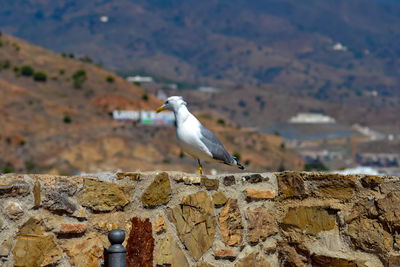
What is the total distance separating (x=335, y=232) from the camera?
13.5ft

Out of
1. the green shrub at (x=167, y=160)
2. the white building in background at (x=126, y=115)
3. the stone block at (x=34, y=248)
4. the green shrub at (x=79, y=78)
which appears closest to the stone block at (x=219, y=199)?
the stone block at (x=34, y=248)

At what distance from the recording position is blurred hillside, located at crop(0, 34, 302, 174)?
56.9 metres

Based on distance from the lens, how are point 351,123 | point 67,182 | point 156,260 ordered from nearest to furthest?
1. point 67,182
2. point 156,260
3. point 351,123

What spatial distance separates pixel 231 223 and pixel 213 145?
520 millimetres

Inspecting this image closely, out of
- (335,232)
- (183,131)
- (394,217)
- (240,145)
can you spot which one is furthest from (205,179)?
(240,145)

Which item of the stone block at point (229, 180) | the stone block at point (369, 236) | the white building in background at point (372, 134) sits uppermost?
the white building in background at point (372, 134)

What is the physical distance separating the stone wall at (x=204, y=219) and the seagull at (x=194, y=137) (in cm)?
26

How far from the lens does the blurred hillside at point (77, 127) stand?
56.9 m

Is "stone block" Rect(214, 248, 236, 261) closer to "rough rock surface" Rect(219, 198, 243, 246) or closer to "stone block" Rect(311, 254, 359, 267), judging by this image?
"rough rock surface" Rect(219, 198, 243, 246)

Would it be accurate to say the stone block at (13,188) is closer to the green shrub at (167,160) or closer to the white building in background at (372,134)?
the green shrub at (167,160)

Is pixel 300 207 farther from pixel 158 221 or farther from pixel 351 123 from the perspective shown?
pixel 351 123

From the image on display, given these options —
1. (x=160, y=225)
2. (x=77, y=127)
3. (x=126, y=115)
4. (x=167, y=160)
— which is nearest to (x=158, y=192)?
(x=160, y=225)

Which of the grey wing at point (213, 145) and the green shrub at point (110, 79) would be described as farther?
the green shrub at point (110, 79)

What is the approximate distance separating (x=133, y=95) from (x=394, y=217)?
70.6 m
